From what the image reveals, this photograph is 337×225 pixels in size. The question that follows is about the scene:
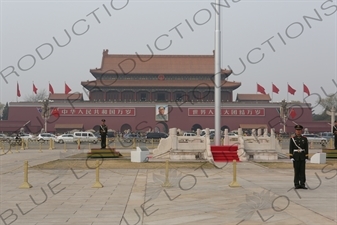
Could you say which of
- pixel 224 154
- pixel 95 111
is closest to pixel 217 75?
pixel 224 154

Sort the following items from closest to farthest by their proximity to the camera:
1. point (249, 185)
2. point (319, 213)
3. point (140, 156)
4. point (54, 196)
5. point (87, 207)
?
point (319, 213), point (87, 207), point (54, 196), point (249, 185), point (140, 156)

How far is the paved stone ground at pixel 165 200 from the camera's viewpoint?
21.5 ft

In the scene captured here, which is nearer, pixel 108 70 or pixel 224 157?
pixel 224 157

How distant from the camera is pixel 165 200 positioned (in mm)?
8125

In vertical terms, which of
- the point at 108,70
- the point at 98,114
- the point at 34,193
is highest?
the point at 108,70

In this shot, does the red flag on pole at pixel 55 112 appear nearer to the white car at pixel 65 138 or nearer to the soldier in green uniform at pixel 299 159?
the white car at pixel 65 138

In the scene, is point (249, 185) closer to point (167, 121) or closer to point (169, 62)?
point (167, 121)

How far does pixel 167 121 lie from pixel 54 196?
42.3 meters

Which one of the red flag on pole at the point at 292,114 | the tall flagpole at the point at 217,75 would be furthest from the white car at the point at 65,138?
the red flag on pole at the point at 292,114

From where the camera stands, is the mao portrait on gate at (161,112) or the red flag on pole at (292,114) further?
the mao portrait on gate at (161,112)

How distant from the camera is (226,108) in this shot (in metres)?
50.2

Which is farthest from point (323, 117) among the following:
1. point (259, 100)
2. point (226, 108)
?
Answer: point (226, 108)

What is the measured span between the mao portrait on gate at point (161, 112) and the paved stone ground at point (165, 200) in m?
37.5

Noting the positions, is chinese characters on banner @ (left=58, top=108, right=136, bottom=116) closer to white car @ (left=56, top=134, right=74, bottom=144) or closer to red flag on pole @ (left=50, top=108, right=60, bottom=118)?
→ red flag on pole @ (left=50, top=108, right=60, bottom=118)
